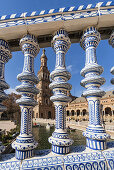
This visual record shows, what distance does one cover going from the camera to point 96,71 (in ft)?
8.12

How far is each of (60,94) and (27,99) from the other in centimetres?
72

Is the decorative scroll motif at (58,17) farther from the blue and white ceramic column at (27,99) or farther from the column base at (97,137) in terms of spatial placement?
the column base at (97,137)

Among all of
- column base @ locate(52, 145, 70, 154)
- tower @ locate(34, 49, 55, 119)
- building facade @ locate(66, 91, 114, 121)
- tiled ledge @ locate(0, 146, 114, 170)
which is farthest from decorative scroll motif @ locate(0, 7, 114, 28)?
tower @ locate(34, 49, 55, 119)

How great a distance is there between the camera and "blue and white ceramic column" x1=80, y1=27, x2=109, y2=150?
87.7 inches

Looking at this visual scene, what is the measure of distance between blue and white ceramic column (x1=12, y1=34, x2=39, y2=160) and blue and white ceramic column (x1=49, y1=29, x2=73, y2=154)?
1.47ft

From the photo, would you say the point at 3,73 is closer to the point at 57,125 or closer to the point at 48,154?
the point at 57,125

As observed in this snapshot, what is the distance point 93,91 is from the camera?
2336 mm

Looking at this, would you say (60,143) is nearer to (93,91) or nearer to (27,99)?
(27,99)

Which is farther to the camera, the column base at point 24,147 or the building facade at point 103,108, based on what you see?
the building facade at point 103,108

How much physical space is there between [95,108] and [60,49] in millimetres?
1621

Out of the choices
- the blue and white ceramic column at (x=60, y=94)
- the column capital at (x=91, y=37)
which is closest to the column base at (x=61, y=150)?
the blue and white ceramic column at (x=60, y=94)

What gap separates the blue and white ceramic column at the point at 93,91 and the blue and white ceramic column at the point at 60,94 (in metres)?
0.43

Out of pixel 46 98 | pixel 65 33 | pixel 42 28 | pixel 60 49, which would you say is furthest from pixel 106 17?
pixel 46 98

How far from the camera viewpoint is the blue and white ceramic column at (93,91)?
223 centimetres
